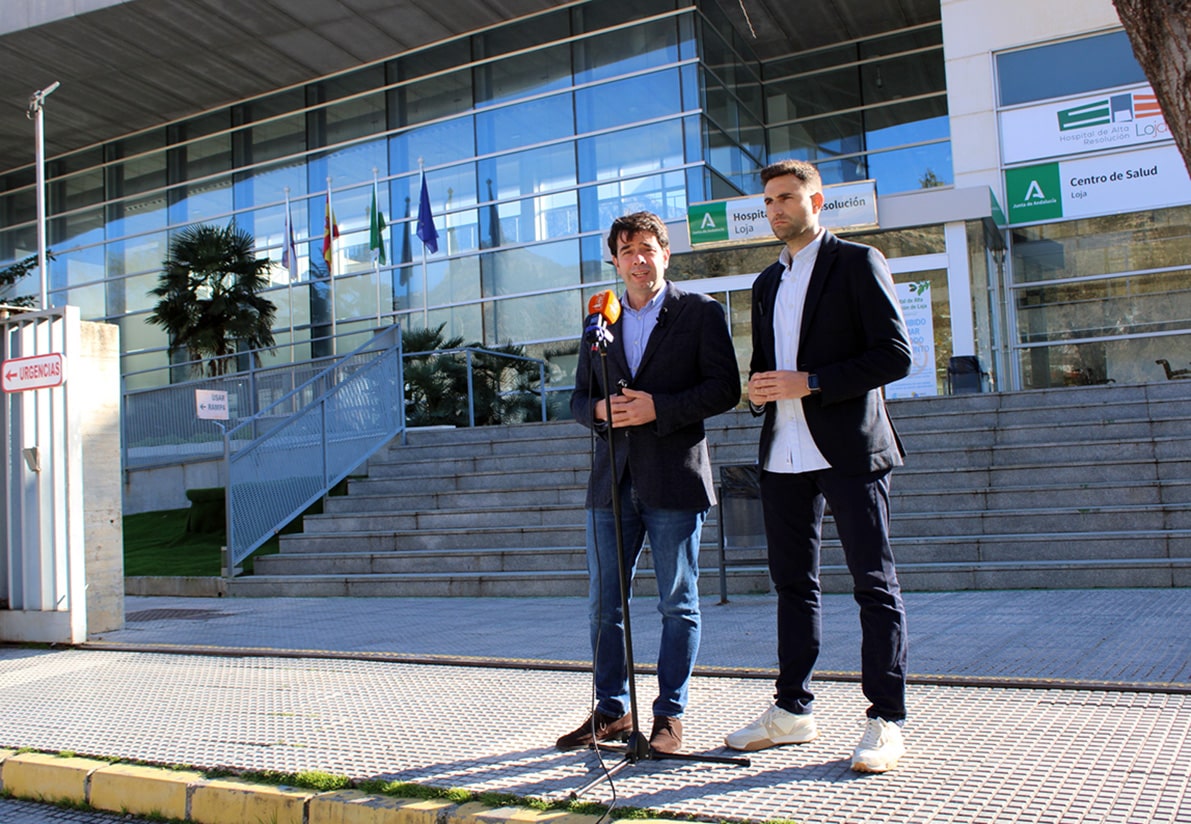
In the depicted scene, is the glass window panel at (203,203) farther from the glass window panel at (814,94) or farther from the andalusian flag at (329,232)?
the glass window panel at (814,94)

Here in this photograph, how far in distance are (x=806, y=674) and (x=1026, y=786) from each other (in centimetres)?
81

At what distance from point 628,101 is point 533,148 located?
234cm

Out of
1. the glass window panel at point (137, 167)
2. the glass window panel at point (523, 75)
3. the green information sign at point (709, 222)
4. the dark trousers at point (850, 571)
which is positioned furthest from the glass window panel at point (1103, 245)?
the glass window panel at point (137, 167)

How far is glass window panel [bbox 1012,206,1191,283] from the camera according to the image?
17859 millimetres

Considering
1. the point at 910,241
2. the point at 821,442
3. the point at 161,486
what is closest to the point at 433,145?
the point at 161,486

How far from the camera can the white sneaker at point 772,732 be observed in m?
3.80

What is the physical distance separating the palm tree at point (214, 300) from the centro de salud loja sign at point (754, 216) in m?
11.2

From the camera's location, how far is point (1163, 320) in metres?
18.0

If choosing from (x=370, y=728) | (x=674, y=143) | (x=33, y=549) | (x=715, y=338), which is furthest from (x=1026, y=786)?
(x=674, y=143)

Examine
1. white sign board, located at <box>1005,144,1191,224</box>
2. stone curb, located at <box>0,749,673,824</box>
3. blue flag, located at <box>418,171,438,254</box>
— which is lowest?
stone curb, located at <box>0,749,673,824</box>

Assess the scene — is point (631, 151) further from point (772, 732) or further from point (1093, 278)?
point (772, 732)

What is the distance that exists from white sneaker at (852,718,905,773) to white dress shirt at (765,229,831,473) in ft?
2.88

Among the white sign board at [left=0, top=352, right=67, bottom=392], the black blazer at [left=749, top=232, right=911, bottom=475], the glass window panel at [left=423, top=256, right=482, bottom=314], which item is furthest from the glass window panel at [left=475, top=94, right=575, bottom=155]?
the black blazer at [left=749, top=232, right=911, bottom=475]

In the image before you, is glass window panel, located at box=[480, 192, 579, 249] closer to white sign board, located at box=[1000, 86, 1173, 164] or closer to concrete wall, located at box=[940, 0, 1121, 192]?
concrete wall, located at box=[940, 0, 1121, 192]
